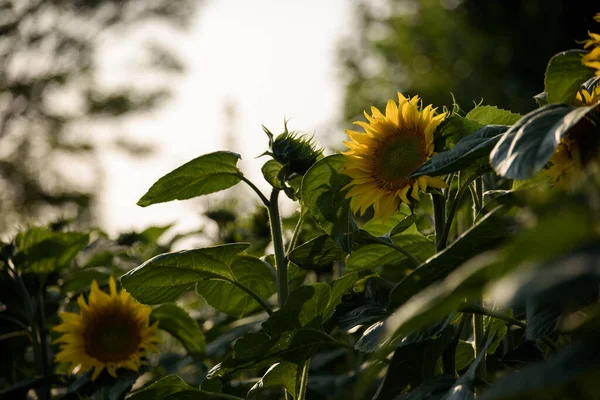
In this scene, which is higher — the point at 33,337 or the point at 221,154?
the point at 221,154

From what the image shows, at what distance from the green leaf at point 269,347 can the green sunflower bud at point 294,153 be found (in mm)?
183

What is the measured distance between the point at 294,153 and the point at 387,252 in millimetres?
148

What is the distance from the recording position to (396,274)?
127cm

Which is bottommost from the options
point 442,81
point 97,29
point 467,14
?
point 442,81

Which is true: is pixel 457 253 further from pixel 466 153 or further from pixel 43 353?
pixel 43 353

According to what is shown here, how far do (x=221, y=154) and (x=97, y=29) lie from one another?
9.61 metres

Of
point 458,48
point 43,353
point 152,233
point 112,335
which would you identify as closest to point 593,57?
point 112,335

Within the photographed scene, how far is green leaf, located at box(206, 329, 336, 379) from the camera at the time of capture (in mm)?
702

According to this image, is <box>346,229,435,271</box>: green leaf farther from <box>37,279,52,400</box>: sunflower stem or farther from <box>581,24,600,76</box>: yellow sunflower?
<box>37,279,52,400</box>: sunflower stem

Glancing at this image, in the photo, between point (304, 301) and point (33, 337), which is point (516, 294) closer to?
point (304, 301)

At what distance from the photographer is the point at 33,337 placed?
1.19 m

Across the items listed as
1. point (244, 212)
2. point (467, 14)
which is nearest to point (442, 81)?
point (467, 14)

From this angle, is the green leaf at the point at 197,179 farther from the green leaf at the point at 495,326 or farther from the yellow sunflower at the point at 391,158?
the green leaf at the point at 495,326

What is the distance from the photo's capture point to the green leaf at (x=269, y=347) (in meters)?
0.70
